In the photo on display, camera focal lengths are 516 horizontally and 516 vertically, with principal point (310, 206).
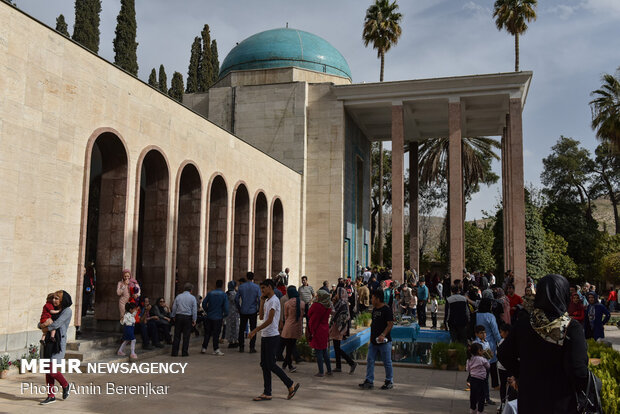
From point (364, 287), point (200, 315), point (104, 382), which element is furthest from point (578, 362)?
point (364, 287)

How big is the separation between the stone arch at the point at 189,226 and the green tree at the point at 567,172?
1892 inches

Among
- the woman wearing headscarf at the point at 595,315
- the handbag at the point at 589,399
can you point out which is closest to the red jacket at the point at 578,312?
the woman wearing headscarf at the point at 595,315

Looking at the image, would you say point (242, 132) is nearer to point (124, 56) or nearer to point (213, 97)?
point (213, 97)

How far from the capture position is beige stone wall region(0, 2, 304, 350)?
9.19 metres

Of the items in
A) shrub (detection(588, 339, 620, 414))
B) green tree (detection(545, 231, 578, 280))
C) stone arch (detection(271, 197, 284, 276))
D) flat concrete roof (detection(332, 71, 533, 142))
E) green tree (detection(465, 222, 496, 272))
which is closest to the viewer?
shrub (detection(588, 339, 620, 414))

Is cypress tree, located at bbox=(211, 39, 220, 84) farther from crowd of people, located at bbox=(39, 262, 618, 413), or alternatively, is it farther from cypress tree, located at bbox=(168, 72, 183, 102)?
crowd of people, located at bbox=(39, 262, 618, 413)

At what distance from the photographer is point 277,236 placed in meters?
22.6

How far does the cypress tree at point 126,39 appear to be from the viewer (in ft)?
125

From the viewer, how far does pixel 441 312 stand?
74.6 ft

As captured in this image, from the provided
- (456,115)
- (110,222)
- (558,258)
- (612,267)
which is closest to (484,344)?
(110,222)

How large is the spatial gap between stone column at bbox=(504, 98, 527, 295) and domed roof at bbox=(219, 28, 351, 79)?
10.1m

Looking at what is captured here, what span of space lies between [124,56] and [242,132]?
17372mm

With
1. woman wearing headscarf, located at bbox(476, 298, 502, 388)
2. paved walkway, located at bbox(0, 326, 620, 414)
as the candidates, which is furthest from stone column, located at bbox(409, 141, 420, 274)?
woman wearing headscarf, located at bbox(476, 298, 502, 388)

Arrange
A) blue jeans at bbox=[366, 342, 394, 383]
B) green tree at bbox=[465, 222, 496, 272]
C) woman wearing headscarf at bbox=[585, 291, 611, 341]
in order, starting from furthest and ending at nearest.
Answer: green tree at bbox=[465, 222, 496, 272], woman wearing headscarf at bbox=[585, 291, 611, 341], blue jeans at bbox=[366, 342, 394, 383]
